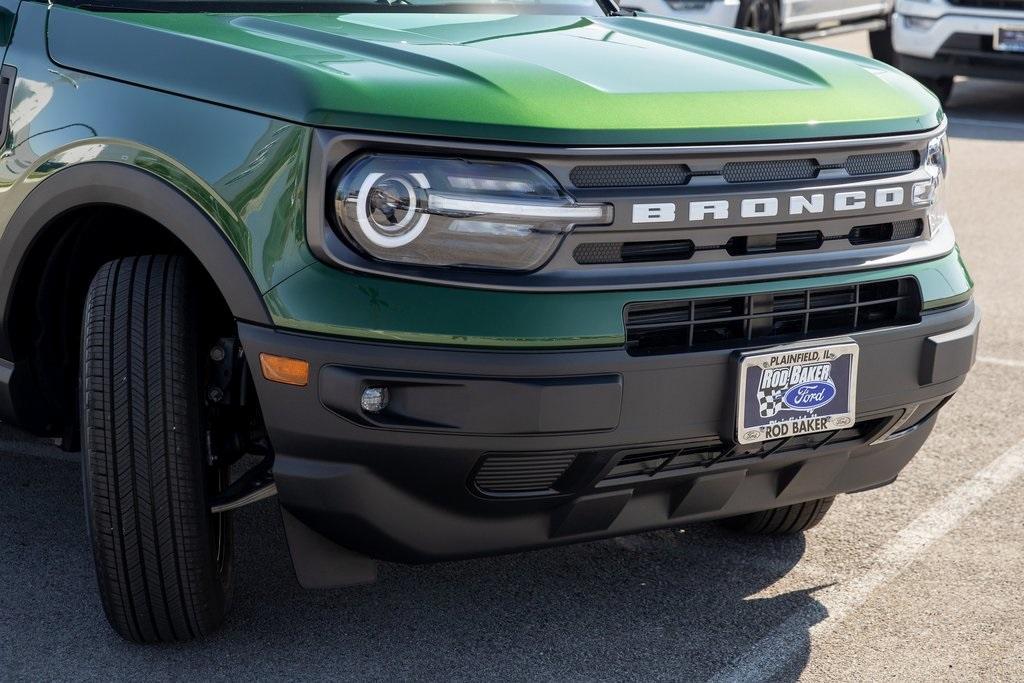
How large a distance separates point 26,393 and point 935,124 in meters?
2.15

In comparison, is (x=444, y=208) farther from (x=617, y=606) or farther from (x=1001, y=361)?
(x=1001, y=361)

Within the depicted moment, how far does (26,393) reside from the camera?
10.6ft

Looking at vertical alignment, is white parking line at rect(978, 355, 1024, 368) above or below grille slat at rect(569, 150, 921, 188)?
below

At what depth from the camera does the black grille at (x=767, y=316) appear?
8.46 feet

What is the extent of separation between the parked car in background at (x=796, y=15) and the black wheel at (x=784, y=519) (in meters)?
6.99

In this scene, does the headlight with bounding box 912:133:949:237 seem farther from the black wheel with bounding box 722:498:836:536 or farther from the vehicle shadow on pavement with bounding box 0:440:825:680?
the vehicle shadow on pavement with bounding box 0:440:825:680

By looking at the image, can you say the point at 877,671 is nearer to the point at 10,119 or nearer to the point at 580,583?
the point at 580,583

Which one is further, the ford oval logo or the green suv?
the ford oval logo

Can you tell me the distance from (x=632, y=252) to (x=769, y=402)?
1.30ft

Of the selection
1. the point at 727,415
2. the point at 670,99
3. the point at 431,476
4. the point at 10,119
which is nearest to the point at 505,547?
the point at 431,476

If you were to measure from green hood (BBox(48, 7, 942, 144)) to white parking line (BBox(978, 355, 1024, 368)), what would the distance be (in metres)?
2.16

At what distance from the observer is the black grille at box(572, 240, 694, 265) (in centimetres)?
254

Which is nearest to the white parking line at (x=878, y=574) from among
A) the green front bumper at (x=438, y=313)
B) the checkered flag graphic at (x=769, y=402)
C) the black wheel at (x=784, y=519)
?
the black wheel at (x=784, y=519)

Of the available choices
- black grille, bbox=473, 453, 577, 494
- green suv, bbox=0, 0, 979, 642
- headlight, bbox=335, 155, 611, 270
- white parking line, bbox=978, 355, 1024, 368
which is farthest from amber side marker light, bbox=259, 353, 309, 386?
white parking line, bbox=978, 355, 1024, 368
